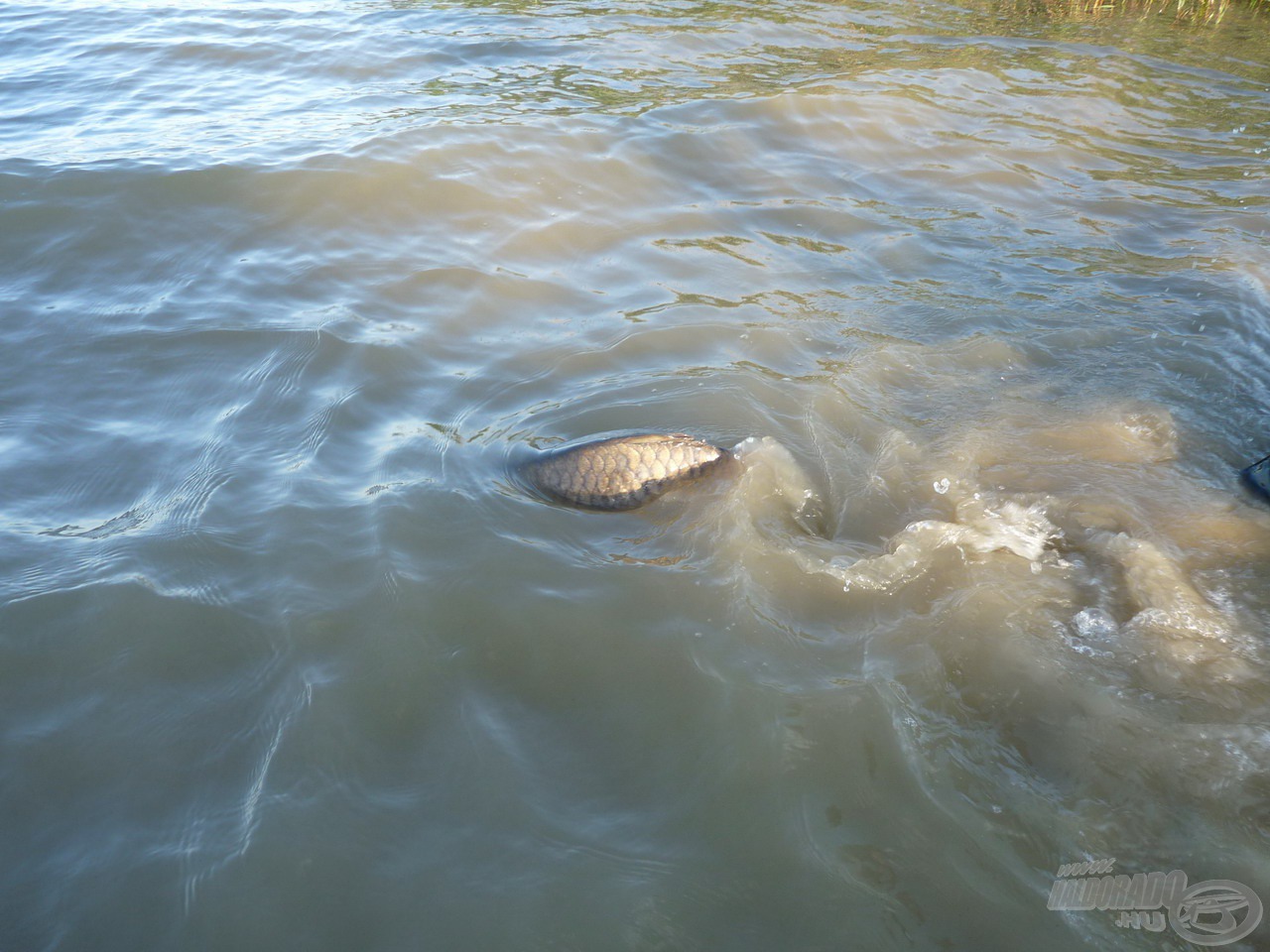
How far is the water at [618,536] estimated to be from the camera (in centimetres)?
276

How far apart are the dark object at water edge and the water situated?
0.09 meters

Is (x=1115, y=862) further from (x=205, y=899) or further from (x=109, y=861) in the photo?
→ (x=109, y=861)

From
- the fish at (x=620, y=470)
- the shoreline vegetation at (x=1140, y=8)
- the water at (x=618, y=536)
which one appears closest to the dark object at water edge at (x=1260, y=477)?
the water at (x=618, y=536)

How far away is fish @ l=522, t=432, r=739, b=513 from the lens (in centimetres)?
415

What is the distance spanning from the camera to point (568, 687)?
3.38 metres

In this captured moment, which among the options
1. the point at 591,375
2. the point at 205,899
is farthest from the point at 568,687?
the point at 591,375

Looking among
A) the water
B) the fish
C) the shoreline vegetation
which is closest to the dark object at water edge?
the water

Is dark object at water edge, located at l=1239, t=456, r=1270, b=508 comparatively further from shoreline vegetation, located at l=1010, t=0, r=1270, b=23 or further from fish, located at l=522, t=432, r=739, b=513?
shoreline vegetation, located at l=1010, t=0, r=1270, b=23

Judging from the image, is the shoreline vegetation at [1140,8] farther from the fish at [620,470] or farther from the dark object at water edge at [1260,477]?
the fish at [620,470]

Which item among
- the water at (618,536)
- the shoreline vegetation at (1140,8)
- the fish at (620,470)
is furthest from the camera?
the shoreline vegetation at (1140,8)

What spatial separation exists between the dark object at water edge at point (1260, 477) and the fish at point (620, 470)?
2595mm

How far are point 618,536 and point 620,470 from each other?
0.32 meters

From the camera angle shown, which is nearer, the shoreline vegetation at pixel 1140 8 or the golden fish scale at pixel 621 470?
the golden fish scale at pixel 621 470

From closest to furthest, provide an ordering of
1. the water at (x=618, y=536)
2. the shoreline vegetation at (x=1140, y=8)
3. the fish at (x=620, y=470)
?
the water at (x=618, y=536) < the fish at (x=620, y=470) < the shoreline vegetation at (x=1140, y=8)
